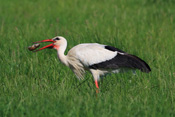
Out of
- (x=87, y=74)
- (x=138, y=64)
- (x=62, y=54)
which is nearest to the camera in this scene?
(x=138, y=64)

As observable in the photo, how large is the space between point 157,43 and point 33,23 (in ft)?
11.0

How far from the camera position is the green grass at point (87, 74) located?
12.8ft

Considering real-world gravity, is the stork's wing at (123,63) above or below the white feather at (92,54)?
below

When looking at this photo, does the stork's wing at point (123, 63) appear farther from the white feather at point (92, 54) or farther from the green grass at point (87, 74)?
the green grass at point (87, 74)

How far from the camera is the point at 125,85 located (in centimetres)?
493

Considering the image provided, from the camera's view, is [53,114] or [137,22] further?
[137,22]

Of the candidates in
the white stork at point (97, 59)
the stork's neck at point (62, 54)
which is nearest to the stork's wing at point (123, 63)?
the white stork at point (97, 59)

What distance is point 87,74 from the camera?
18.8 feet

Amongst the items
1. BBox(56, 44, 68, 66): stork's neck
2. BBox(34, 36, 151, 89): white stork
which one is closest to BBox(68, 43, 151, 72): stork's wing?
BBox(34, 36, 151, 89): white stork

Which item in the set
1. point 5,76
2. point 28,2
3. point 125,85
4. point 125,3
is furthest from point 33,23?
point 125,85

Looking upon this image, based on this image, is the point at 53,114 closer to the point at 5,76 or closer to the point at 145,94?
the point at 145,94

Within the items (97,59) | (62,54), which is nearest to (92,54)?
(97,59)

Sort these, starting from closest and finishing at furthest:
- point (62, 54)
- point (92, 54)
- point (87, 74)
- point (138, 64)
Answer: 1. point (138, 64)
2. point (92, 54)
3. point (62, 54)
4. point (87, 74)

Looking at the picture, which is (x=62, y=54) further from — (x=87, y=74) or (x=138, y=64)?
(x=138, y=64)
